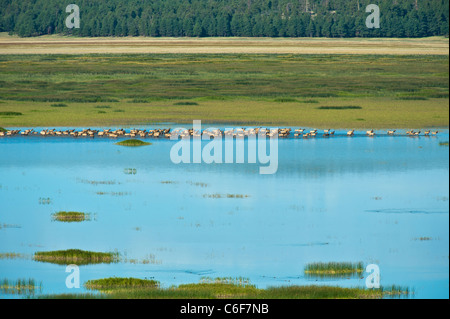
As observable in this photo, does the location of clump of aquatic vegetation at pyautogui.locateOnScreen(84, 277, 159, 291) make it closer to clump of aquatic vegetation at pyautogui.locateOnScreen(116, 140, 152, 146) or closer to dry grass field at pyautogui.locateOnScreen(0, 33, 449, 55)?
clump of aquatic vegetation at pyautogui.locateOnScreen(116, 140, 152, 146)

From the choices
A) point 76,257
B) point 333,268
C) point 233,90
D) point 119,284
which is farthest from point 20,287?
point 233,90

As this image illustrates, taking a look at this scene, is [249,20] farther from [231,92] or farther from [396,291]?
[396,291]

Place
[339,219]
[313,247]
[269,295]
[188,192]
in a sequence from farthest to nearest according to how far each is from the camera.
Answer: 1. [188,192]
2. [339,219]
3. [313,247]
4. [269,295]

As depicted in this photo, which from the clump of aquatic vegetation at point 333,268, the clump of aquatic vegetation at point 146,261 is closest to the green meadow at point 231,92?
the clump of aquatic vegetation at point 333,268

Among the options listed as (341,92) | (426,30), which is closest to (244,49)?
(426,30)
